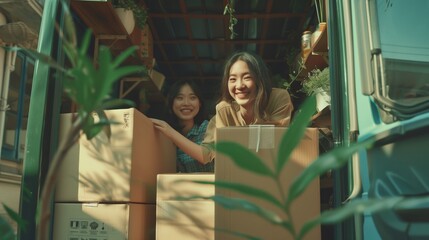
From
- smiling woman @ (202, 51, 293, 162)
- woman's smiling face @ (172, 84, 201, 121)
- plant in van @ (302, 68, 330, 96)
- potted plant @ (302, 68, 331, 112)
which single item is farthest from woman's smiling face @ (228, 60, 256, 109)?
woman's smiling face @ (172, 84, 201, 121)

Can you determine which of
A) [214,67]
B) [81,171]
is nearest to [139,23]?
[214,67]

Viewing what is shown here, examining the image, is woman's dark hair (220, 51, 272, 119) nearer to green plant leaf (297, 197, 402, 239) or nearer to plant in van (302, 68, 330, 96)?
plant in van (302, 68, 330, 96)

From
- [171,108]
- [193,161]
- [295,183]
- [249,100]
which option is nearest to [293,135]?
[295,183]

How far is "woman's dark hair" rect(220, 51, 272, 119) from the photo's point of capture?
2.05 metres

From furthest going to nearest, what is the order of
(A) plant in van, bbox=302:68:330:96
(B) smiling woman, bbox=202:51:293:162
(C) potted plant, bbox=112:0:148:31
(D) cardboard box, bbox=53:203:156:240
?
(C) potted plant, bbox=112:0:148:31 → (A) plant in van, bbox=302:68:330:96 → (B) smiling woman, bbox=202:51:293:162 → (D) cardboard box, bbox=53:203:156:240

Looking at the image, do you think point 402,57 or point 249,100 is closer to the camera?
point 402,57

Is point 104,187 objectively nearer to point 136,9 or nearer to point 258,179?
point 258,179

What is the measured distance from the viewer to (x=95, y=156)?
5.40 feet

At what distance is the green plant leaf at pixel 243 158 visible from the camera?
330 mm

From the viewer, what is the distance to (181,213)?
1.76 metres

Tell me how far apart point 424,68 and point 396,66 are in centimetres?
10

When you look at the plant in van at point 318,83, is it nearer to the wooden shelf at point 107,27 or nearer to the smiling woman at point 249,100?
the smiling woman at point 249,100

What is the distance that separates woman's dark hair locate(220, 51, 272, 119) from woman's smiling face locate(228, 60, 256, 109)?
0.02 metres

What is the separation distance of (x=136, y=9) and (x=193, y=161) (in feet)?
4.30
